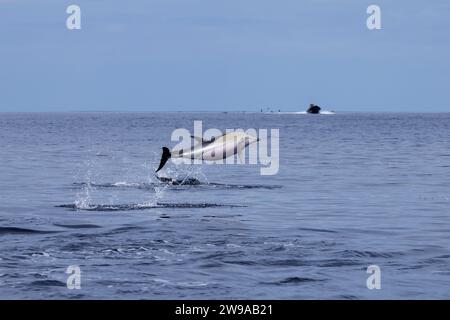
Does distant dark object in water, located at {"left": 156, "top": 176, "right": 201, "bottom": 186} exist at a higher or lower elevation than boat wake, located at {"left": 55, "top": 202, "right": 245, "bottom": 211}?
higher

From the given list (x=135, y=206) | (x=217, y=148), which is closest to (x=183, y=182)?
Answer: (x=135, y=206)

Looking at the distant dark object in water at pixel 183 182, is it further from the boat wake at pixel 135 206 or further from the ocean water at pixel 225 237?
the boat wake at pixel 135 206

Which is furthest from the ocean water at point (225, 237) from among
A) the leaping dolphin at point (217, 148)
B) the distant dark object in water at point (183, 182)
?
the leaping dolphin at point (217, 148)

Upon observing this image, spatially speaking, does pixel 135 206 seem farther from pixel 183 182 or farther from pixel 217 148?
pixel 183 182

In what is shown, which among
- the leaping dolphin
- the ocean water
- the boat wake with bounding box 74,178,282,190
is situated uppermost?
the leaping dolphin

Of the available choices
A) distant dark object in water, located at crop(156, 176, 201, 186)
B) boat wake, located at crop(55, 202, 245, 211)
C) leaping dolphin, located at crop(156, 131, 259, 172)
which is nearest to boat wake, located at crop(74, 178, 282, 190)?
distant dark object in water, located at crop(156, 176, 201, 186)

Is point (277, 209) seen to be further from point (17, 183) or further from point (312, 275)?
point (17, 183)

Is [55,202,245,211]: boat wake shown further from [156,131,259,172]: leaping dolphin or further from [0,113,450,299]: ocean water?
[156,131,259,172]: leaping dolphin

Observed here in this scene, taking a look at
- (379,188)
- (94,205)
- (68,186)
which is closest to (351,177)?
(379,188)

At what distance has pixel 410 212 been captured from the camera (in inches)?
1214

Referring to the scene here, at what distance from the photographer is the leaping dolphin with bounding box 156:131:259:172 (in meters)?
29.0

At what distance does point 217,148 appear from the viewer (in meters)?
29.2

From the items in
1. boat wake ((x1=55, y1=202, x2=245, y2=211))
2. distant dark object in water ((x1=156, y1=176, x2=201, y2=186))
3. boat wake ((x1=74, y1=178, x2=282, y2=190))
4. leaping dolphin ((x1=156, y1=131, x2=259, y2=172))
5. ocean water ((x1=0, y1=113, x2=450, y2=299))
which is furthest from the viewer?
distant dark object in water ((x1=156, y1=176, x2=201, y2=186))

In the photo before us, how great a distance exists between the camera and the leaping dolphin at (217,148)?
29.0m
